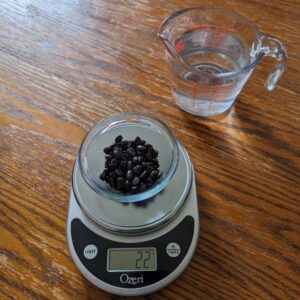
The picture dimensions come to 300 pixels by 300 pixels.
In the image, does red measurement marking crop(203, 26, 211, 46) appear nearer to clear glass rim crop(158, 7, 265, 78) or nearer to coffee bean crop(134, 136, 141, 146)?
clear glass rim crop(158, 7, 265, 78)

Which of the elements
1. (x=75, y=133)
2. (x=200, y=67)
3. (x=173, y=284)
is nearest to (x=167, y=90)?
(x=200, y=67)

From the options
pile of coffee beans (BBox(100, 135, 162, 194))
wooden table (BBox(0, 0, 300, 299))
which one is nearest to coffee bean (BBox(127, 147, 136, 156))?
pile of coffee beans (BBox(100, 135, 162, 194))

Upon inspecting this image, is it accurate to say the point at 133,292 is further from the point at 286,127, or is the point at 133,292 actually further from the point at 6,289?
the point at 286,127

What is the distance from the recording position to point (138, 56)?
27.6 inches

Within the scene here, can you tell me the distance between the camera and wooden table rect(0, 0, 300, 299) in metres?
0.49

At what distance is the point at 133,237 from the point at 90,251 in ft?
0.20

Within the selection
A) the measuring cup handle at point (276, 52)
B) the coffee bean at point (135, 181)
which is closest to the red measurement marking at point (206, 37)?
the measuring cup handle at point (276, 52)

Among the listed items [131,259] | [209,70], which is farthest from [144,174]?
[209,70]

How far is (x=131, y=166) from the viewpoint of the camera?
0.50 metres

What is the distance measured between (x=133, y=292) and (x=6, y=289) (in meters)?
0.17

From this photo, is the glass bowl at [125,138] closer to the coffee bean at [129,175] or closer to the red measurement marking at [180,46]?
the coffee bean at [129,175]

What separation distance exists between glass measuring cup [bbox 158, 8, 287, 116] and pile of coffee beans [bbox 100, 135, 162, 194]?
0.44ft

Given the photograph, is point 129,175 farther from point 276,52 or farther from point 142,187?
point 276,52

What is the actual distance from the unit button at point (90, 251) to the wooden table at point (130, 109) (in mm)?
34
